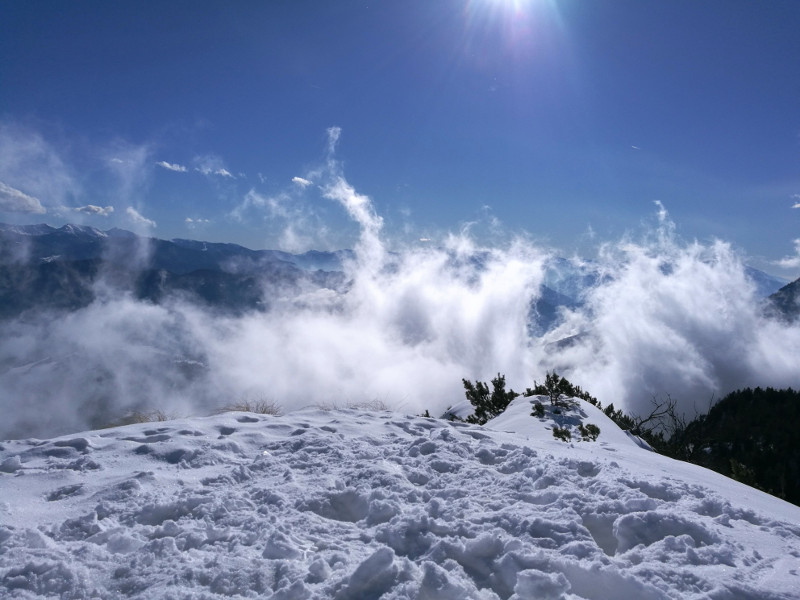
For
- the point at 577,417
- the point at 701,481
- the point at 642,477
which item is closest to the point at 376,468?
the point at 642,477

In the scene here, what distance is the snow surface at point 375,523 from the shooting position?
9.43 feet

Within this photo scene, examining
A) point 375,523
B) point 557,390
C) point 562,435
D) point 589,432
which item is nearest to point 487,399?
point 557,390

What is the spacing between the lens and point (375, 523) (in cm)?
381

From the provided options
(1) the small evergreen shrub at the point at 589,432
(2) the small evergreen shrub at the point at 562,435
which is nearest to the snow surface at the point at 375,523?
(2) the small evergreen shrub at the point at 562,435

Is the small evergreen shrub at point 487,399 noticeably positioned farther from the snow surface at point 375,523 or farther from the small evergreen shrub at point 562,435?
the snow surface at point 375,523

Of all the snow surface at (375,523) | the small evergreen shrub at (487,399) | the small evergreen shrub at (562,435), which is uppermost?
the small evergreen shrub at (487,399)

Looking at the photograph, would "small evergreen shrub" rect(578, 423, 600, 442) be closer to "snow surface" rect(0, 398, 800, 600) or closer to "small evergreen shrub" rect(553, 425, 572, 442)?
"small evergreen shrub" rect(553, 425, 572, 442)

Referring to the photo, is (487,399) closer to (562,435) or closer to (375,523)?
(562,435)

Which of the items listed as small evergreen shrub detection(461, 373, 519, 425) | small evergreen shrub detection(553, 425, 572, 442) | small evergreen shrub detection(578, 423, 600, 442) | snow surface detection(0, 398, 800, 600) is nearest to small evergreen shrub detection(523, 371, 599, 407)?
small evergreen shrub detection(461, 373, 519, 425)

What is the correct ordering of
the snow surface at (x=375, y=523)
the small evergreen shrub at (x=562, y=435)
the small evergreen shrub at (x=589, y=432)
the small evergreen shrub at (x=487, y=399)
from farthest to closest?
the small evergreen shrub at (x=487, y=399) → the small evergreen shrub at (x=589, y=432) → the small evergreen shrub at (x=562, y=435) → the snow surface at (x=375, y=523)

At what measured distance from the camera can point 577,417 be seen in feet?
29.2

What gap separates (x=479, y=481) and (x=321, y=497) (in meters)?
1.63

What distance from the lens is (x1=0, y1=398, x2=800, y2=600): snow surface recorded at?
113 inches

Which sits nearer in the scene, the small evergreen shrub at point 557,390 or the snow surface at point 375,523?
the snow surface at point 375,523
